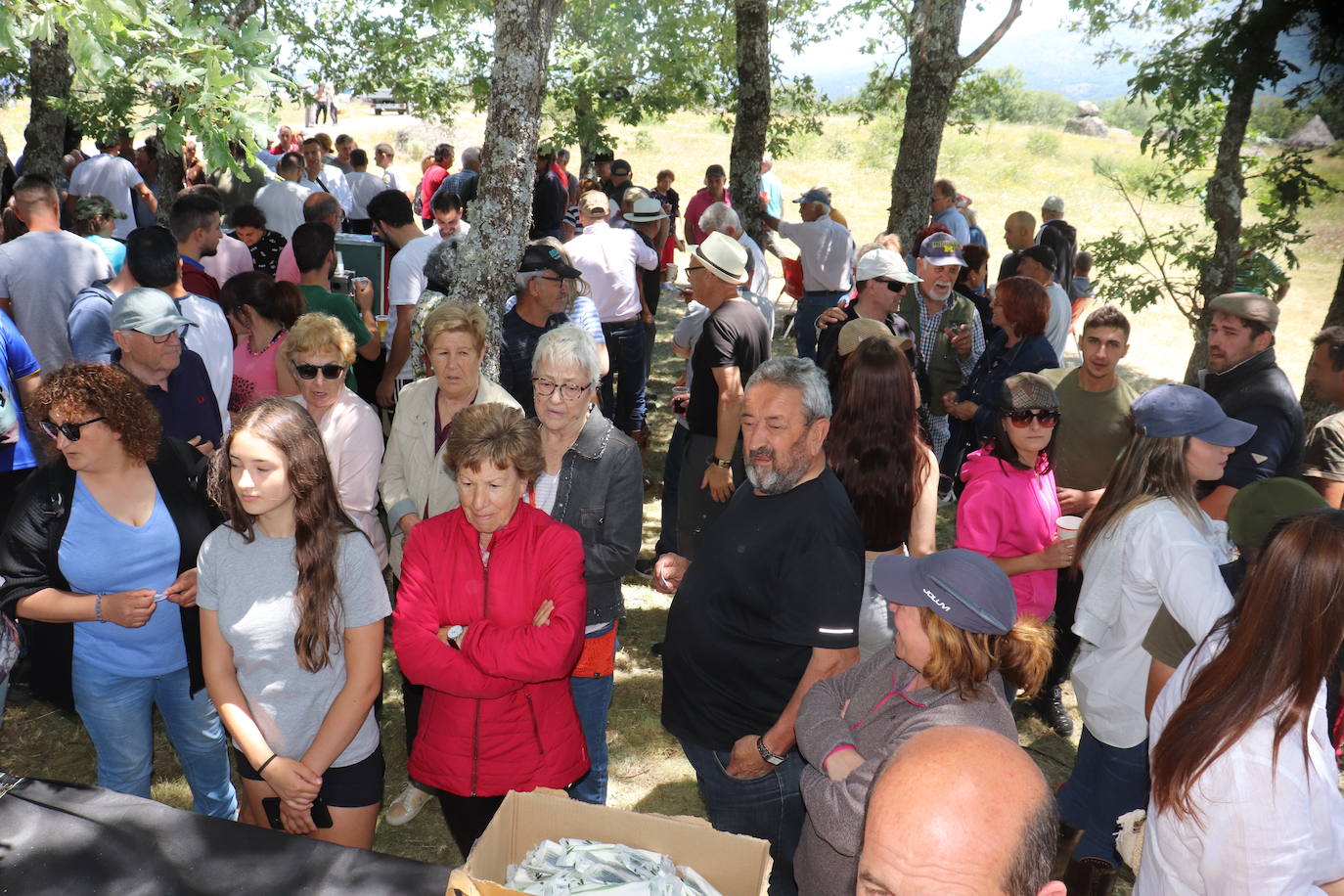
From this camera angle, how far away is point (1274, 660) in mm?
2111

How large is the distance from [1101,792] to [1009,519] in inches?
40.9

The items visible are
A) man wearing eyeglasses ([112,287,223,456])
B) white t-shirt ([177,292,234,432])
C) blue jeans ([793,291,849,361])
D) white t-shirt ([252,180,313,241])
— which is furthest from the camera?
white t-shirt ([252,180,313,241])

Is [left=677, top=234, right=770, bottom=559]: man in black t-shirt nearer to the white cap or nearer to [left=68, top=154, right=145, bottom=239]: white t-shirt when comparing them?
the white cap

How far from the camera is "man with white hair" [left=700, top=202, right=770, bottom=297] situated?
7.84m

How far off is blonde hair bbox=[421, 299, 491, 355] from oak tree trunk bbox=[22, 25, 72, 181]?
7.60m

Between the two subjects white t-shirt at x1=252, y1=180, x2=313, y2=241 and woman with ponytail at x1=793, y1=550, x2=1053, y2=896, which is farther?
white t-shirt at x1=252, y1=180, x2=313, y2=241

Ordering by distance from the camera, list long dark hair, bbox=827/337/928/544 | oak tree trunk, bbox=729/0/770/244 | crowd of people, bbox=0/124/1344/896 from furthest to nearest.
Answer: oak tree trunk, bbox=729/0/770/244, long dark hair, bbox=827/337/928/544, crowd of people, bbox=0/124/1344/896

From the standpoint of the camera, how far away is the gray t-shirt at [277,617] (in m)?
2.79

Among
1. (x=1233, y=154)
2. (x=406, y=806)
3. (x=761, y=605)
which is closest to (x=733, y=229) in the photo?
(x=1233, y=154)

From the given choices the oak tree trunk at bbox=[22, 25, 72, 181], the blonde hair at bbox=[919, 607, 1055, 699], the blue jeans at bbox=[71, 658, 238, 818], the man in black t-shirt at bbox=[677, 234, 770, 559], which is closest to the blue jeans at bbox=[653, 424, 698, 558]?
the man in black t-shirt at bbox=[677, 234, 770, 559]

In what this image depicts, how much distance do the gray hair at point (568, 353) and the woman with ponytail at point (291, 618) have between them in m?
0.97

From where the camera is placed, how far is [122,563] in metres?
3.16

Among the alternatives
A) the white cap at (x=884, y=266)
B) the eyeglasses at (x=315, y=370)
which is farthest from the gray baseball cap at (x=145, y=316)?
the white cap at (x=884, y=266)

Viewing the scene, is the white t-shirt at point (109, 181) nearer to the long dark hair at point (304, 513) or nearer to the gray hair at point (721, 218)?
the gray hair at point (721, 218)
